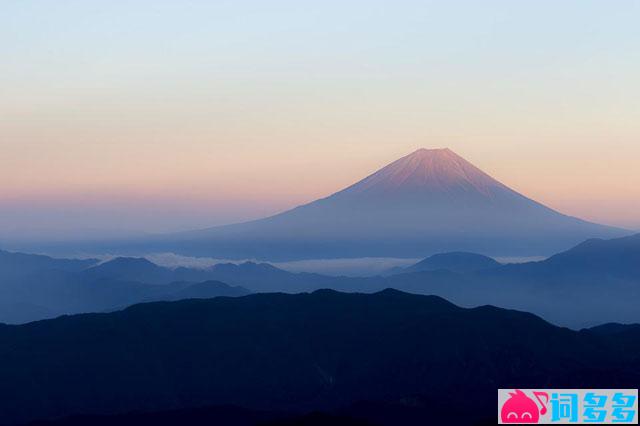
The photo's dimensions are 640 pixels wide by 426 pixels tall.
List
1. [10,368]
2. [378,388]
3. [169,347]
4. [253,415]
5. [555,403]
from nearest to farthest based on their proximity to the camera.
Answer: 1. [555,403]
2. [253,415]
3. [378,388]
4. [10,368]
5. [169,347]

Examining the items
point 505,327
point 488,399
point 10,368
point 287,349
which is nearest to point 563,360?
point 505,327

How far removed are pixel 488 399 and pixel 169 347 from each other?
228 feet

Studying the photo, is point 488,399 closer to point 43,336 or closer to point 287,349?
point 287,349

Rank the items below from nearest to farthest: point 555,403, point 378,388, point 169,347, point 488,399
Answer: point 555,403 < point 488,399 < point 378,388 < point 169,347

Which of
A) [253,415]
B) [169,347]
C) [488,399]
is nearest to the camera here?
[253,415]

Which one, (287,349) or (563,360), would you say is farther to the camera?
(287,349)

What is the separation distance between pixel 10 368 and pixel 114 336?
22665 mm

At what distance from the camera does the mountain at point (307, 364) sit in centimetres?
16312

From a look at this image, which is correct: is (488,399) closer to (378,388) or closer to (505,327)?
(378,388)

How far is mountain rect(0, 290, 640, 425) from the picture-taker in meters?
163

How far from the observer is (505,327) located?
7338 inches

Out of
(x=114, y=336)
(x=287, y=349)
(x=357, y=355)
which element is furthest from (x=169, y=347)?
(x=357, y=355)

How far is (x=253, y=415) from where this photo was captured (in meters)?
127

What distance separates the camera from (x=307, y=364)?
183 metres
